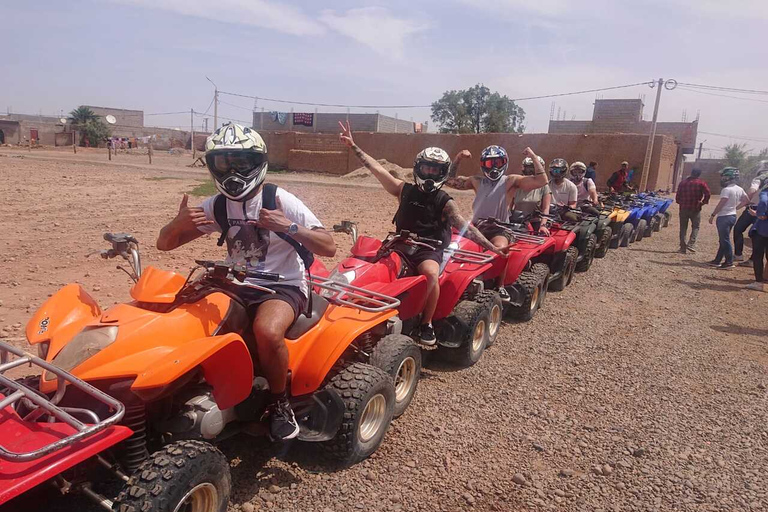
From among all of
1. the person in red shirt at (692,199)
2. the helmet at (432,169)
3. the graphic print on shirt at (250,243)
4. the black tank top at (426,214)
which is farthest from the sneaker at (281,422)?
the person in red shirt at (692,199)

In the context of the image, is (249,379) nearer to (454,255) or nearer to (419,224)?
(419,224)

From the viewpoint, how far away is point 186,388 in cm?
272

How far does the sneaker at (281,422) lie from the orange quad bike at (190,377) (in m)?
0.09

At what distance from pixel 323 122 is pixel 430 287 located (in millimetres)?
47076

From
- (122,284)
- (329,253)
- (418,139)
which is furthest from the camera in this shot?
(418,139)

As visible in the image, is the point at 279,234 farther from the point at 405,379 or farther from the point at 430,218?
the point at 430,218

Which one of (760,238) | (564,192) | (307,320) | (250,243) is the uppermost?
(564,192)

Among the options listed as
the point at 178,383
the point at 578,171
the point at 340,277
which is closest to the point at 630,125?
the point at 578,171

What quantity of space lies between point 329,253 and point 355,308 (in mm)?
607

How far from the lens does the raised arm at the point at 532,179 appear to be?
6273mm

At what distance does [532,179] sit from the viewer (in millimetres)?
6359

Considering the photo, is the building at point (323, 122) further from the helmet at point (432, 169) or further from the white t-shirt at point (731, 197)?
the helmet at point (432, 169)

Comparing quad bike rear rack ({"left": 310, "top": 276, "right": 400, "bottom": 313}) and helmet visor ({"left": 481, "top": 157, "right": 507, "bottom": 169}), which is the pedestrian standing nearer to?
helmet visor ({"left": 481, "top": 157, "right": 507, "bottom": 169})

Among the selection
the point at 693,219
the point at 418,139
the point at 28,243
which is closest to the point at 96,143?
the point at 418,139
